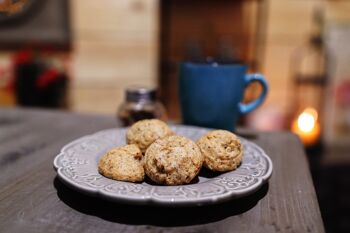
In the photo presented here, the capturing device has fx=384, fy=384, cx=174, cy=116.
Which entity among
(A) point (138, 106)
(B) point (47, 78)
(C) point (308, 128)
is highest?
(A) point (138, 106)

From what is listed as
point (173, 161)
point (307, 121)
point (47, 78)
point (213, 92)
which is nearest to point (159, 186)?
point (173, 161)

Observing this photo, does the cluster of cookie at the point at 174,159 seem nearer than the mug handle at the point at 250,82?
Yes

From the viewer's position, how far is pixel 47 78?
1.56 m

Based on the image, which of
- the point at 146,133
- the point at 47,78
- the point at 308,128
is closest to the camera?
the point at 146,133

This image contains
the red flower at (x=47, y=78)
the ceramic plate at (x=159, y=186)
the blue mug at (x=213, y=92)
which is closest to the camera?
the ceramic plate at (x=159, y=186)

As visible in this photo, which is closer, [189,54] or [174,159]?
[174,159]

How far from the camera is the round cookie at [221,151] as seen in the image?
46 centimetres

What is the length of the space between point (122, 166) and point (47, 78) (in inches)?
48.4

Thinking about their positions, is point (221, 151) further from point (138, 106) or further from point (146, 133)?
point (138, 106)

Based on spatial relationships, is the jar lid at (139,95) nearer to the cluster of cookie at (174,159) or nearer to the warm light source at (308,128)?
the cluster of cookie at (174,159)

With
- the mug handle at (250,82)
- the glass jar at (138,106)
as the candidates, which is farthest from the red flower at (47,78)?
the mug handle at (250,82)

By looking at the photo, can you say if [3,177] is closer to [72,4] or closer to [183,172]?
[183,172]

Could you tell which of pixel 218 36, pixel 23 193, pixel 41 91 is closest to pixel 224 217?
pixel 23 193

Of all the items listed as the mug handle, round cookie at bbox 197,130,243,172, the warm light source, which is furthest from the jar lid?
the warm light source
